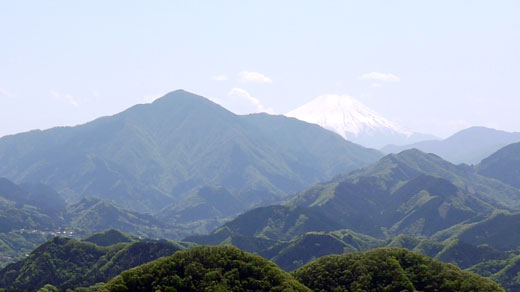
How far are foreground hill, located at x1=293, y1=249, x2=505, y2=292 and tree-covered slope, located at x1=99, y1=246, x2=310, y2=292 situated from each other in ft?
58.5

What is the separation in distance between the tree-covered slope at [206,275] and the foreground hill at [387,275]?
17841mm

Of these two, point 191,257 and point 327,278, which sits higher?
point 191,257

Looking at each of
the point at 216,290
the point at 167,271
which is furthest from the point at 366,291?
the point at 167,271

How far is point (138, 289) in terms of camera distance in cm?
12212

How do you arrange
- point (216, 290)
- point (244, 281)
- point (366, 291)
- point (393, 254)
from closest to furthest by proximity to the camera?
point (216, 290)
point (244, 281)
point (366, 291)
point (393, 254)

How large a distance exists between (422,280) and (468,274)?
12863 millimetres

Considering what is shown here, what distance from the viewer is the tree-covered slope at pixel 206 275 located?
403 ft

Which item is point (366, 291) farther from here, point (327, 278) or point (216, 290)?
point (216, 290)

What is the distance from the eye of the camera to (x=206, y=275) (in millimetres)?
125812

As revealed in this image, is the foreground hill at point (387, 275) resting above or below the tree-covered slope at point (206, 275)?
below

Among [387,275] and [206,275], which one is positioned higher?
[206,275]

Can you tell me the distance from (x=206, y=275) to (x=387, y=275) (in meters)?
47.5

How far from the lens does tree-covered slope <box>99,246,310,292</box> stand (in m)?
123

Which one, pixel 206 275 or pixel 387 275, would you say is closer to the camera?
pixel 206 275
